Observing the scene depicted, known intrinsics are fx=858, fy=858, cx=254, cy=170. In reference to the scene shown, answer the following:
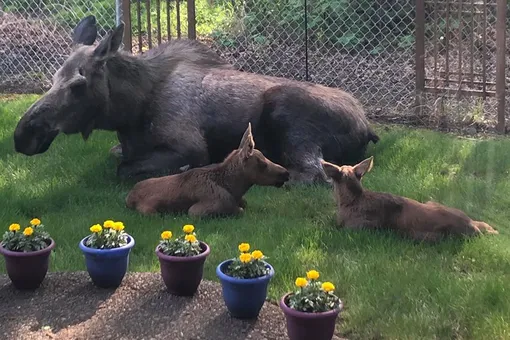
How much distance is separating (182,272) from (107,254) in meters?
0.46

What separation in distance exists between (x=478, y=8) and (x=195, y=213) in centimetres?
492

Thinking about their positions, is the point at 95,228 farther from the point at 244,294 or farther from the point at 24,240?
the point at 244,294

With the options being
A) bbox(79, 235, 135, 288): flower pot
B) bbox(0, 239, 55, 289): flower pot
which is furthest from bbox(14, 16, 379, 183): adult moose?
bbox(79, 235, 135, 288): flower pot

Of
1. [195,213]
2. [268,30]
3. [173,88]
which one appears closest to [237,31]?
[268,30]

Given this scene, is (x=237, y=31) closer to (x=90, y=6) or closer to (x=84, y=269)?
(x=90, y=6)

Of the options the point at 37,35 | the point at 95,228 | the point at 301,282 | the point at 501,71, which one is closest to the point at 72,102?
the point at 95,228

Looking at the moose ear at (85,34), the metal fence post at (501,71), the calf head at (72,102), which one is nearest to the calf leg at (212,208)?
the calf head at (72,102)

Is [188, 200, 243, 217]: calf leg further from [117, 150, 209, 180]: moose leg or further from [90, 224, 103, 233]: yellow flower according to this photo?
[90, 224, 103, 233]: yellow flower

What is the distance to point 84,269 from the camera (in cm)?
543

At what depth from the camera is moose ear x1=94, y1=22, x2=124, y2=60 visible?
733 cm

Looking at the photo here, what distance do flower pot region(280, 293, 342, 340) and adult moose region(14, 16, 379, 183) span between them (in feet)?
10.6

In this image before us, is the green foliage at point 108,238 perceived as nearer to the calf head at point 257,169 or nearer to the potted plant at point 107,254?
the potted plant at point 107,254

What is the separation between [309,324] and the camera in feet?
13.5

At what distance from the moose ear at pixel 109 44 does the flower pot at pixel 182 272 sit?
2.96 m
